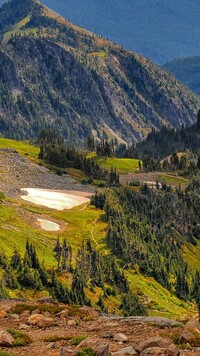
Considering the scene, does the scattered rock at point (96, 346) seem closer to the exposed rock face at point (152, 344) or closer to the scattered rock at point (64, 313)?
the exposed rock face at point (152, 344)

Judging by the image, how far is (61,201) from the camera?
199500 millimetres

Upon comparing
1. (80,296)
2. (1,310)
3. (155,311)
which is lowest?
(155,311)

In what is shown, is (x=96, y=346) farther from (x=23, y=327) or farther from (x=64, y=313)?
(x=64, y=313)

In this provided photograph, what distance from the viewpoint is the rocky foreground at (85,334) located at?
106ft

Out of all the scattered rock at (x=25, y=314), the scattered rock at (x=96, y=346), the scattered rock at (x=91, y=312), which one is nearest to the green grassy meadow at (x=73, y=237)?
the scattered rock at (x=91, y=312)

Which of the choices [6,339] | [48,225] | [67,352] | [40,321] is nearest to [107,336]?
[67,352]

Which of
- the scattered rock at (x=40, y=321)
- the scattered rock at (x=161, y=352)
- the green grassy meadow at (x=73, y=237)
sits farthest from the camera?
the green grassy meadow at (x=73, y=237)

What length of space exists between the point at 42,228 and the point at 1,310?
93976mm

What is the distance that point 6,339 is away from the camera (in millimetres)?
35562

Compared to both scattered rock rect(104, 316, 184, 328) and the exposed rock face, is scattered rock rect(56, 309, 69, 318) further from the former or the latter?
the exposed rock face

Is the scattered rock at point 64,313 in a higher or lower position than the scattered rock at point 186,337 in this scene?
lower

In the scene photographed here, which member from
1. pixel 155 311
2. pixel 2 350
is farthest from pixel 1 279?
pixel 2 350

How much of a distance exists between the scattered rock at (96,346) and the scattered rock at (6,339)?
4974 mm

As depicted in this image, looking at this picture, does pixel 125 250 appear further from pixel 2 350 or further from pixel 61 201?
pixel 2 350
